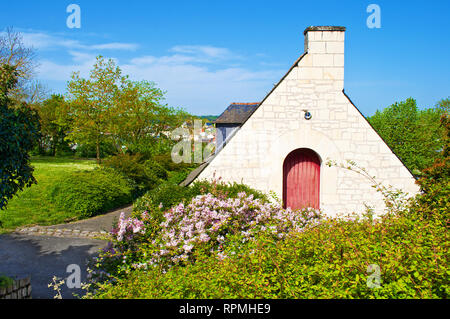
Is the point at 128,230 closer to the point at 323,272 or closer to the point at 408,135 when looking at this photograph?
the point at 323,272

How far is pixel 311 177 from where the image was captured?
30.0 feet

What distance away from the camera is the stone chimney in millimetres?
8539

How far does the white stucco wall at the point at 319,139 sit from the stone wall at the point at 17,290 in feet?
15.7

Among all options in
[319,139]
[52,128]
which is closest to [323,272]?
[319,139]

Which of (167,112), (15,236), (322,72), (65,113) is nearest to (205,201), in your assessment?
(322,72)

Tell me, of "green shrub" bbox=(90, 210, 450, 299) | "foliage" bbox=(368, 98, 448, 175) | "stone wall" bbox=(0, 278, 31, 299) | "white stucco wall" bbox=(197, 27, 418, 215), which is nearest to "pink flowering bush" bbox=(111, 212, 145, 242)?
"green shrub" bbox=(90, 210, 450, 299)

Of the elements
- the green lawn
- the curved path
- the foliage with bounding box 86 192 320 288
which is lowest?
the curved path

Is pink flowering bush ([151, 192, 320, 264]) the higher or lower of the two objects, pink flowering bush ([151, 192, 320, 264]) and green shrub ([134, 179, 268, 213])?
the lower

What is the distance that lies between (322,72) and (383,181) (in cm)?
363

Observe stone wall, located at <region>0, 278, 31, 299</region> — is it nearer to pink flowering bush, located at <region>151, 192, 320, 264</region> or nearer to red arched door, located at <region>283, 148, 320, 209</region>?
pink flowering bush, located at <region>151, 192, 320, 264</region>

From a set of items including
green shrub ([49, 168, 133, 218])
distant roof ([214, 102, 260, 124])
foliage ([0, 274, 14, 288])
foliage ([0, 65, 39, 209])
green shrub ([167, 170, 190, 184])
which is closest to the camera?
foliage ([0, 274, 14, 288])

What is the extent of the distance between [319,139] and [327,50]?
2.56m

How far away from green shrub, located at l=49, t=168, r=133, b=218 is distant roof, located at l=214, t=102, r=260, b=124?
664 cm
